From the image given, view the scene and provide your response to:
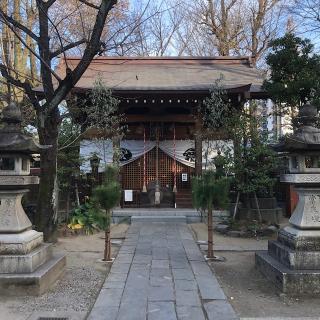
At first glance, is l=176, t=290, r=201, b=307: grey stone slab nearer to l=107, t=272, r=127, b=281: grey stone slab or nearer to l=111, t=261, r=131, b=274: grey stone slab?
l=107, t=272, r=127, b=281: grey stone slab

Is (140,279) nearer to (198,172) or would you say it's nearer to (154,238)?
(154,238)

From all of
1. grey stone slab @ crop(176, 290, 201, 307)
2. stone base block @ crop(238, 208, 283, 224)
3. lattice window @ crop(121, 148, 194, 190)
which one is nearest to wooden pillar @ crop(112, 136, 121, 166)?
lattice window @ crop(121, 148, 194, 190)

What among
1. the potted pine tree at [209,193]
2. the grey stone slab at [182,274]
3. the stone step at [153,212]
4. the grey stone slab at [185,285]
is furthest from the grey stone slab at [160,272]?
the stone step at [153,212]

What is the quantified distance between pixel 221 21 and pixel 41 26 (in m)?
22.5

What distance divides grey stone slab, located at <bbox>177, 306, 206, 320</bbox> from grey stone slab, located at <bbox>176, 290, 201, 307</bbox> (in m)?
0.17

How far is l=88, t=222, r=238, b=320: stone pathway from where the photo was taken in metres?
5.75

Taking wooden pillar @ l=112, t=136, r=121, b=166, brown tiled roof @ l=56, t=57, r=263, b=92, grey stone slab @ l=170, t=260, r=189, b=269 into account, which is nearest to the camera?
grey stone slab @ l=170, t=260, r=189, b=269

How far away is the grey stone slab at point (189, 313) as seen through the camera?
5.56 meters

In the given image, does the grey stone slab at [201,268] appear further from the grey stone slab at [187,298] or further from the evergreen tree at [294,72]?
the evergreen tree at [294,72]

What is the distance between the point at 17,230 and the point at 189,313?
3.09 m

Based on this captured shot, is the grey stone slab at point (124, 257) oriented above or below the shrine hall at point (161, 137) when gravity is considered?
below

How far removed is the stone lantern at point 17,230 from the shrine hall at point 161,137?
25.9 feet

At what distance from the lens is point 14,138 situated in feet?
23.6

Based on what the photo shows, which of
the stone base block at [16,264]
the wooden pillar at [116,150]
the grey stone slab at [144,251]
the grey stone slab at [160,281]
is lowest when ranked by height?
the grey stone slab at [160,281]
